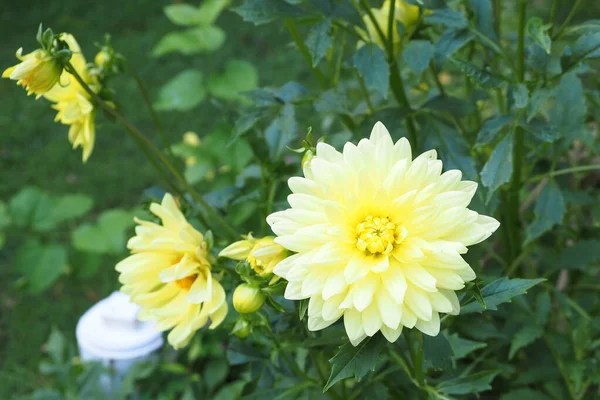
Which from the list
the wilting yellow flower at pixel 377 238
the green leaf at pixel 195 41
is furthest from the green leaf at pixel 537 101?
the green leaf at pixel 195 41

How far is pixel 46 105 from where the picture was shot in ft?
8.43

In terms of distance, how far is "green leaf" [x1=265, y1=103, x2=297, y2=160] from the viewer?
0.90 m

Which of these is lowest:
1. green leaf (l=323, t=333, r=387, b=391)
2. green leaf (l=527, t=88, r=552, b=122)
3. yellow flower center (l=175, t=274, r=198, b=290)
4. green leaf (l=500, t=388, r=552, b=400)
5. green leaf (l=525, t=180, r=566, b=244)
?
green leaf (l=500, t=388, r=552, b=400)

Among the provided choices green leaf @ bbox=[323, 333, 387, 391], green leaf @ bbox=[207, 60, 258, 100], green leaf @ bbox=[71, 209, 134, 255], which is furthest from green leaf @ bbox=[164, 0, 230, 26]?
green leaf @ bbox=[323, 333, 387, 391]


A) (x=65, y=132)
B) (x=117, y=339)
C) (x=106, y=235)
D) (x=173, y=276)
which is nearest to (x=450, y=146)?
(x=173, y=276)

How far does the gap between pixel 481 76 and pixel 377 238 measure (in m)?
0.30

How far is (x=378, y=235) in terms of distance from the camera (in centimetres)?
59

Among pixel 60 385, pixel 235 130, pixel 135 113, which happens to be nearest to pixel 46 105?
pixel 135 113

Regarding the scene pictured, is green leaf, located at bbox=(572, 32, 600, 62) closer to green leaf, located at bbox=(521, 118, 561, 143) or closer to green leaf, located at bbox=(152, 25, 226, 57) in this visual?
green leaf, located at bbox=(521, 118, 561, 143)

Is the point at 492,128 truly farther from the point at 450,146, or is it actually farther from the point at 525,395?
the point at 525,395

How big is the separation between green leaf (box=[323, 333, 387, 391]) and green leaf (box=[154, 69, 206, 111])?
144 cm

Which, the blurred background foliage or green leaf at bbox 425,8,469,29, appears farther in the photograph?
the blurred background foliage

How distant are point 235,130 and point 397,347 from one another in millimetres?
343

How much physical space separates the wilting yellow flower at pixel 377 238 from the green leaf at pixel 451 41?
0.28 metres
